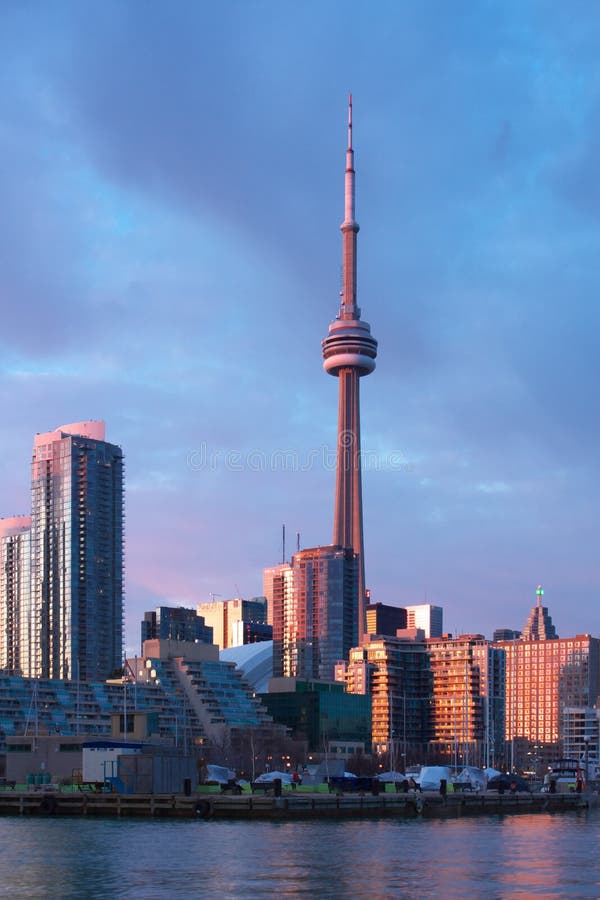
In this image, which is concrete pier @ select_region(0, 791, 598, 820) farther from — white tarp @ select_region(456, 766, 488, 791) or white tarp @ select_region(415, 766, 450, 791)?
white tarp @ select_region(456, 766, 488, 791)

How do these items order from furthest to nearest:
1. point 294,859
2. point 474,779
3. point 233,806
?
point 474,779 → point 233,806 → point 294,859

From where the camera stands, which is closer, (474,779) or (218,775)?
(218,775)

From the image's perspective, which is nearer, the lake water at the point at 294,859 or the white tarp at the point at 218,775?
the lake water at the point at 294,859

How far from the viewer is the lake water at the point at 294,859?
8025 cm

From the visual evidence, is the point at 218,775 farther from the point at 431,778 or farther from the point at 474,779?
the point at 474,779

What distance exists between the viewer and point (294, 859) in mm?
95000

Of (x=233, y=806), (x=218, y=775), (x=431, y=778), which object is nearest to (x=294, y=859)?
(x=233, y=806)

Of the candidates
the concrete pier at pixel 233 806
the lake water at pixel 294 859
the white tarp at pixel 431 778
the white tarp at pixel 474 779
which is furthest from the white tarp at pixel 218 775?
the lake water at pixel 294 859

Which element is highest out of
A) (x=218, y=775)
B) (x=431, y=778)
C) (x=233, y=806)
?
(x=233, y=806)

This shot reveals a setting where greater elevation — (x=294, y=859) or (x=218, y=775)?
(x=294, y=859)

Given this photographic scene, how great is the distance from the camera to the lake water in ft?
263

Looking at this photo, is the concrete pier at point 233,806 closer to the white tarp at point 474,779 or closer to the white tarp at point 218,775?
the white tarp at point 218,775

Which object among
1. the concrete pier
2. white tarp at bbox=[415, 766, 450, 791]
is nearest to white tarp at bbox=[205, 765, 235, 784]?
the concrete pier

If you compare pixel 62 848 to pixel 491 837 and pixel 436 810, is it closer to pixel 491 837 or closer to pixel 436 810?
pixel 491 837
